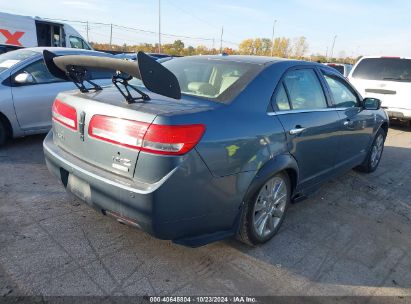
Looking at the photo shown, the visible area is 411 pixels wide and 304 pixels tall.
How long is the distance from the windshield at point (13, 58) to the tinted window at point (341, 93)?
452cm

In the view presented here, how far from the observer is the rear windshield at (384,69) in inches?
354

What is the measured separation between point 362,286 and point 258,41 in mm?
67621

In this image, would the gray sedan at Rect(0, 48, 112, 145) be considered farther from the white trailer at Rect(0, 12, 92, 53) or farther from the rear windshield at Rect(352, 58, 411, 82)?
the white trailer at Rect(0, 12, 92, 53)

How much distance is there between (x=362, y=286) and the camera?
2.83 metres

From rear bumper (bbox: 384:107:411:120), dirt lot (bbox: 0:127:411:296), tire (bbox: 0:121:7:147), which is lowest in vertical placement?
dirt lot (bbox: 0:127:411:296)

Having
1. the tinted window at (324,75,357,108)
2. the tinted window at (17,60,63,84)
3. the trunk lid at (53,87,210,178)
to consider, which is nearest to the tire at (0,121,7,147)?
the tinted window at (17,60,63,84)

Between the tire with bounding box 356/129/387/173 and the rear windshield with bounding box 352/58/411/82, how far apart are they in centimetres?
405

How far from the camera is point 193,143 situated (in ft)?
7.82

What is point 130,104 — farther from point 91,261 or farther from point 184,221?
point 91,261

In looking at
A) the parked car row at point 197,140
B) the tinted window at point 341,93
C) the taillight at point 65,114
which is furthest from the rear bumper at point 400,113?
the taillight at point 65,114

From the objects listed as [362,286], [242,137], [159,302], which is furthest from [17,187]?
[362,286]

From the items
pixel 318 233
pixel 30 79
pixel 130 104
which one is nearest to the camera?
pixel 130 104

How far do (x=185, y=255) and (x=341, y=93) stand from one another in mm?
2714

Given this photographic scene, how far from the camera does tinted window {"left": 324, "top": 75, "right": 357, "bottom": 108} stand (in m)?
4.14
